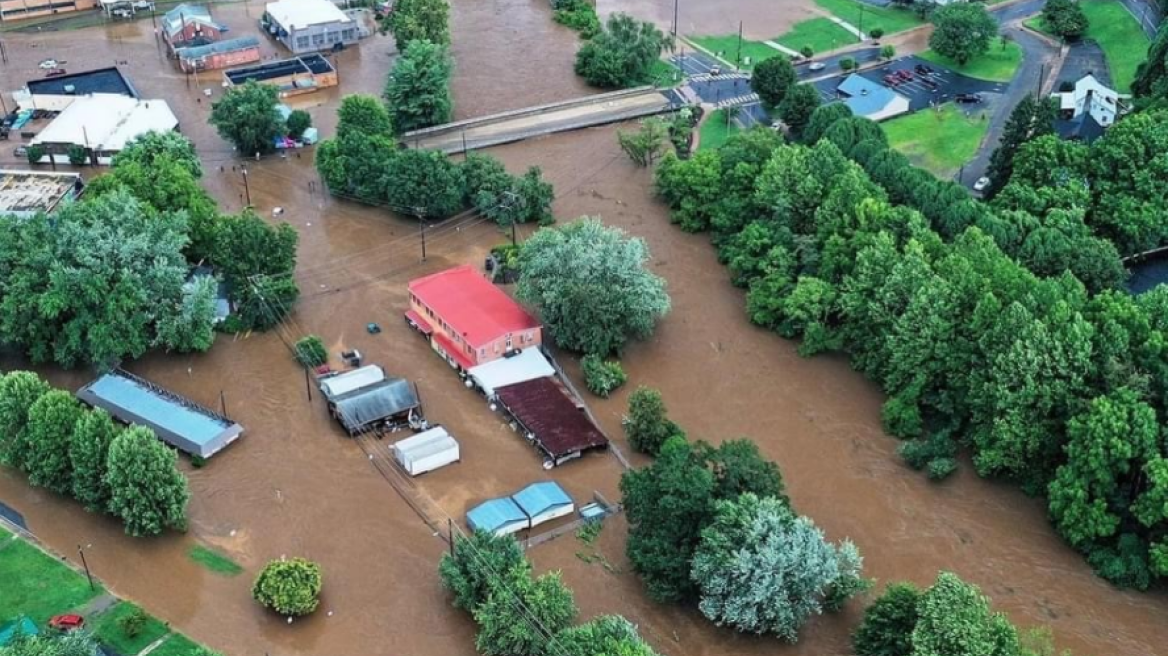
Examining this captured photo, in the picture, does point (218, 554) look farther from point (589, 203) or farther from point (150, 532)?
point (589, 203)

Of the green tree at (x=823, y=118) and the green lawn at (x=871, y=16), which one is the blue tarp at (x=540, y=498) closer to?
the green tree at (x=823, y=118)

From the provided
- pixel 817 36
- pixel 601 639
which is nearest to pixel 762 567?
pixel 601 639

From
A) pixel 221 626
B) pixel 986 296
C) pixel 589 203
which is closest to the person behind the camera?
pixel 221 626

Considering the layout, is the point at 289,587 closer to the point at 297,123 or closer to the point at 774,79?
the point at 297,123

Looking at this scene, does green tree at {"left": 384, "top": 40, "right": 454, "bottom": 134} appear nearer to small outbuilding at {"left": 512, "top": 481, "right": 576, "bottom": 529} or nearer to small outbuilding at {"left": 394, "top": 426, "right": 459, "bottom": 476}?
small outbuilding at {"left": 394, "top": 426, "right": 459, "bottom": 476}

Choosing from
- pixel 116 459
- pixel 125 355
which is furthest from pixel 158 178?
pixel 116 459

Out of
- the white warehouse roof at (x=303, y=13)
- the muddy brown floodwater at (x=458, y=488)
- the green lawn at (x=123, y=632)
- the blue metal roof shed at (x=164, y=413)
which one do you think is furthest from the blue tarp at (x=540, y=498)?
the white warehouse roof at (x=303, y=13)
